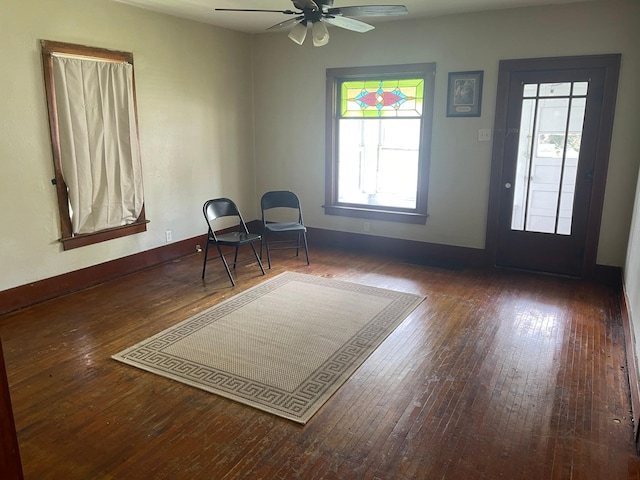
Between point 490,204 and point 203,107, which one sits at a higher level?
point 203,107

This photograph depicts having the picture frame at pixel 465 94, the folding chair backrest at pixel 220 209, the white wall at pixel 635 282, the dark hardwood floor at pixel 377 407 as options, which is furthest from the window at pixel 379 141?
the white wall at pixel 635 282

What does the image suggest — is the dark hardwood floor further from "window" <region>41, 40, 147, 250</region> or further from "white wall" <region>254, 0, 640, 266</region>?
"white wall" <region>254, 0, 640, 266</region>

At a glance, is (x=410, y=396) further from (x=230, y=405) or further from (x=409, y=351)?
(x=230, y=405)

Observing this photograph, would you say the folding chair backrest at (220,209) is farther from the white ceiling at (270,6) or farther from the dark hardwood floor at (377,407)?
the white ceiling at (270,6)

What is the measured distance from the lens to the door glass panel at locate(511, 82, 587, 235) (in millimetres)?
4391

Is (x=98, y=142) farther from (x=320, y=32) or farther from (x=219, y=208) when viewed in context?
(x=320, y=32)

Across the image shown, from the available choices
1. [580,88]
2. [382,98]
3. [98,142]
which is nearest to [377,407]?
[98,142]

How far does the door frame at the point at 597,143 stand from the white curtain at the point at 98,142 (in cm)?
350

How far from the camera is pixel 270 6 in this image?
437 cm

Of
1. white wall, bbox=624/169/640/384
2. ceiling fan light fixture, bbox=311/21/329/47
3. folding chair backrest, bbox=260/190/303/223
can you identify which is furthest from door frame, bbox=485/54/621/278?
folding chair backrest, bbox=260/190/303/223

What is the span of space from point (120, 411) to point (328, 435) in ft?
3.55

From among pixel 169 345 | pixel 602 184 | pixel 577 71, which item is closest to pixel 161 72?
pixel 169 345

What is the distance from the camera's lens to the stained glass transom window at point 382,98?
5133mm

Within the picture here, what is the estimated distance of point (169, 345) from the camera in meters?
3.21
